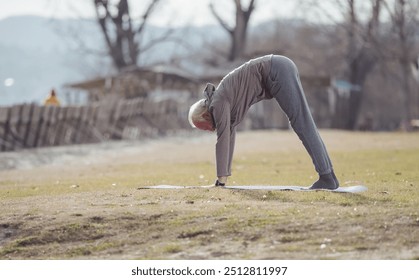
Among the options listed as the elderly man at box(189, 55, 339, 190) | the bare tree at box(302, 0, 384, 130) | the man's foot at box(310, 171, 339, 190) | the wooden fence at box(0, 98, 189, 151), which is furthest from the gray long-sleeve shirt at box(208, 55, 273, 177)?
the bare tree at box(302, 0, 384, 130)

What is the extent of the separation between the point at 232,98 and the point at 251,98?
32cm

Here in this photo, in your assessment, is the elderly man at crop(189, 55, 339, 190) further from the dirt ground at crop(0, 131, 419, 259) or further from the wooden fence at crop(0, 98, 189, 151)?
the wooden fence at crop(0, 98, 189, 151)

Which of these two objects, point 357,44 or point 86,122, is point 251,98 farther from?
point 357,44

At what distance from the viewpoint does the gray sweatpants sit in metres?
10.6

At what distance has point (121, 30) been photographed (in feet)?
178

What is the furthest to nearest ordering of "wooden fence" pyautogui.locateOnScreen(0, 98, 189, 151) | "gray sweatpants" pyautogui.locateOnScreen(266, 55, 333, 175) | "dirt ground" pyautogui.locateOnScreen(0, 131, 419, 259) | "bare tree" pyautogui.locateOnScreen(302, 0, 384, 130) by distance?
"bare tree" pyautogui.locateOnScreen(302, 0, 384, 130) < "wooden fence" pyautogui.locateOnScreen(0, 98, 189, 151) < "gray sweatpants" pyautogui.locateOnScreen(266, 55, 333, 175) < "dirt ground" pyautogui.locateOnScreen(0, 131, 419, 259)

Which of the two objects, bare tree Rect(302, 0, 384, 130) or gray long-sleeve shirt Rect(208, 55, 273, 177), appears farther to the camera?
bare tree Rect(302, 0, 384, 130)

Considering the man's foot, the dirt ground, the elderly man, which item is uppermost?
the elderly man

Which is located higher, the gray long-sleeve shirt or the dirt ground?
the gray long-sleeve shirt

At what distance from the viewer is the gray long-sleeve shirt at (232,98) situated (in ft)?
35.1

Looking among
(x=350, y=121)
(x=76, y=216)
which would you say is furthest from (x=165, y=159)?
(x=350, y=121)

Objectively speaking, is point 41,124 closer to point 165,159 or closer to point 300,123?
point 165,159
